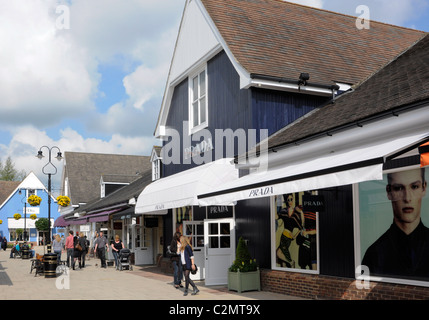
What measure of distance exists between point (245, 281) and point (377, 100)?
556 centimetres

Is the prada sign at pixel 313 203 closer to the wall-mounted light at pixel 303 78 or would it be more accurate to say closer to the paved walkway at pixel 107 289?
the paved walkway at pixel 107 289

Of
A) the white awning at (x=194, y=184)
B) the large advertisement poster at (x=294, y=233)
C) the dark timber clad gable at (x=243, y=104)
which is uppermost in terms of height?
the dark timber clad gable at (x=243, y=104)

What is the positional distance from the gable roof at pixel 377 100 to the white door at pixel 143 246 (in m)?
13.8

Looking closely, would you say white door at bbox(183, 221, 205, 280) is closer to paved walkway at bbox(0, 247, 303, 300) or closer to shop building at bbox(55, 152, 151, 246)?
paved walkway at bbox(0, 247, 303, 300)

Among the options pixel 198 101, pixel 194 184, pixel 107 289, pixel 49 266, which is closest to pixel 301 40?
pixel 198 101

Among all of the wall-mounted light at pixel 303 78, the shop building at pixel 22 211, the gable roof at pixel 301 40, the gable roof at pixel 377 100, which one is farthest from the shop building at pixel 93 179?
the gable roof at pixel 377 100

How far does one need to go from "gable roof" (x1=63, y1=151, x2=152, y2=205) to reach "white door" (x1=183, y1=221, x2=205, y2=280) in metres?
31.5

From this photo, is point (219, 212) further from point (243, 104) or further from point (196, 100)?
point (196, 100)

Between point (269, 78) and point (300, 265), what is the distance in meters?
5.15

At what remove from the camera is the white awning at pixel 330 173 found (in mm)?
7719

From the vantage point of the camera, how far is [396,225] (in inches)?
380

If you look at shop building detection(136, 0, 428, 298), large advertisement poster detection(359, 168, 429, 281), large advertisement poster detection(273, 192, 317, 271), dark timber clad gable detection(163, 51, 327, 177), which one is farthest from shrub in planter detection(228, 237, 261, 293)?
large advertisement poster detection(359, 168, 429, 281)
